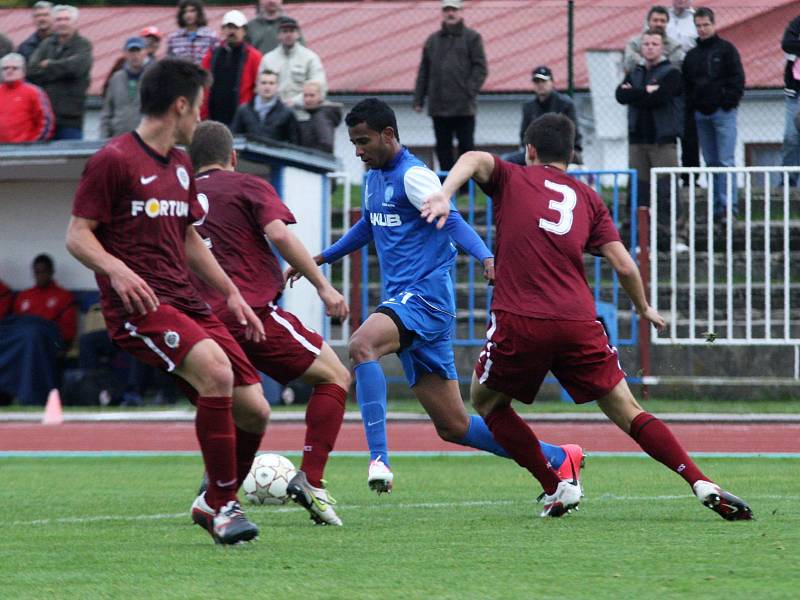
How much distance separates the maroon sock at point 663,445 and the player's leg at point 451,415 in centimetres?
111

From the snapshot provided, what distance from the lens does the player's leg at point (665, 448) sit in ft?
23.9

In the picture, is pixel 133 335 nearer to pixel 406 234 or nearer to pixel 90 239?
pixel 90 239

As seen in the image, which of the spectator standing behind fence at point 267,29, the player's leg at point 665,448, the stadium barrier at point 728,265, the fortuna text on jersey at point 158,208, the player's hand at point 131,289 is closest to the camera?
the player's hand at point 131,289

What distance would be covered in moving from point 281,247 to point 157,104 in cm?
130

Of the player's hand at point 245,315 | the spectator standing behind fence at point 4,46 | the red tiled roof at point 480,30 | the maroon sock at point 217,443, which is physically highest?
the red tiled roof at point 480,30

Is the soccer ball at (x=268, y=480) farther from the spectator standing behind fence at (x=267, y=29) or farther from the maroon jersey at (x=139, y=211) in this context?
the spectator standing behind fence at (x=267, y=29)

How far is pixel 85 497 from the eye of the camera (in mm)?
9461

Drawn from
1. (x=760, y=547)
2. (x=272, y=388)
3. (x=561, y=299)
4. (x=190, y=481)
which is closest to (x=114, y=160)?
(x=561, y=299)

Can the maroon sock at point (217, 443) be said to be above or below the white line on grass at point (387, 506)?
above

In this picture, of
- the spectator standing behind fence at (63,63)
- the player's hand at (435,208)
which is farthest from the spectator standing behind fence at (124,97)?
the player's hand at (435,208)

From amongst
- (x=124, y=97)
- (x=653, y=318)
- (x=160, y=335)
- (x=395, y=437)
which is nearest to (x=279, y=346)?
(x=160, y=335)

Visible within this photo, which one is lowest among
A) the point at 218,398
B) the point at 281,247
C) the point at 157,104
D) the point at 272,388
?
the point at 272,388

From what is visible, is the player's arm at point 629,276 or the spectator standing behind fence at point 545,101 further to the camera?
the spectator standing behind fence at point 545,101

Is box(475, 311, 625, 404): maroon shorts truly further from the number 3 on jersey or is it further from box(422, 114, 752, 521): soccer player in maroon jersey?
the number 3 on jersey
